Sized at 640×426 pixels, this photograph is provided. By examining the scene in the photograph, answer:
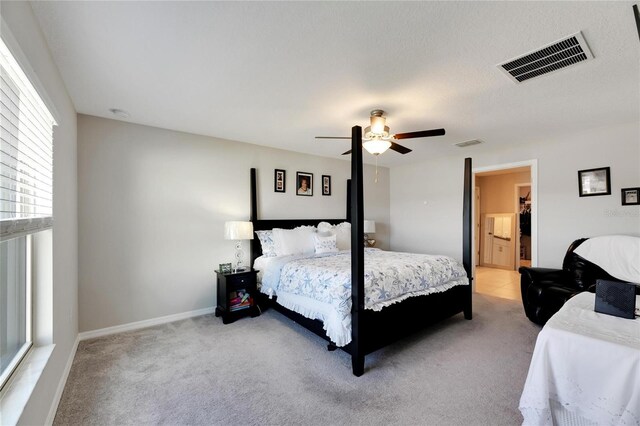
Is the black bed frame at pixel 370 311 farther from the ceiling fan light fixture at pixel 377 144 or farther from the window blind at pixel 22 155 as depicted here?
the window blind at pixel 22 155

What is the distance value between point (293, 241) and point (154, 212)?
1.82 m

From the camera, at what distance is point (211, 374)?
2.37 m

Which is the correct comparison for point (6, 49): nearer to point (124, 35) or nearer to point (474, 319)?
point (124, 35)

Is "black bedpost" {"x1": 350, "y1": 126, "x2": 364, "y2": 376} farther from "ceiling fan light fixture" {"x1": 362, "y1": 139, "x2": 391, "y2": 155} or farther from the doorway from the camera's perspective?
the doorway

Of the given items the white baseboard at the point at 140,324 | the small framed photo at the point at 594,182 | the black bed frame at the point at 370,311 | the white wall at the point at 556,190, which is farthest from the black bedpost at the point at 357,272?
the small framed photo at the point at 594,182

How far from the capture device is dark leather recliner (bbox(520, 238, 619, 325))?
10.3 ft

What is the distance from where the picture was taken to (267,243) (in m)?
4.06

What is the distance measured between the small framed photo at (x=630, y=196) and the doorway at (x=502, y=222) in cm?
299

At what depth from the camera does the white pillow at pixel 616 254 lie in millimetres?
3086

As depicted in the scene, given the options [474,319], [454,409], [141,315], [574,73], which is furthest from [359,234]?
[141,315]

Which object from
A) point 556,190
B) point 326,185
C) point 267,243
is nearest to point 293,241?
point 267,243

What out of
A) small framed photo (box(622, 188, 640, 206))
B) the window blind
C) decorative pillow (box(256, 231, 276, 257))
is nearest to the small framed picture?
decorative pillow (box(256, 231, 276, 257))

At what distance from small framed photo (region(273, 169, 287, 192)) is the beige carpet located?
2176 millimetres

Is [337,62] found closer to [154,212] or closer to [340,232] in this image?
[154,212]
